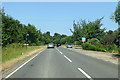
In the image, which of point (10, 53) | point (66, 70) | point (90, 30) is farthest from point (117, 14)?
point (90, 30)

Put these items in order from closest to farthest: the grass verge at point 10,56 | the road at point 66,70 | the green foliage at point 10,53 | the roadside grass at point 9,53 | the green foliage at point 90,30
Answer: the road at point 66,70, the grass verge at point 10,56, the roadside grass at point 9,53, the green foliage at point 10,53, the green foliage at point 90,30

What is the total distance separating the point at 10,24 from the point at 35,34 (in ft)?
108

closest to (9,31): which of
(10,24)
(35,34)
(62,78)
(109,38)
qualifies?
(10,24)

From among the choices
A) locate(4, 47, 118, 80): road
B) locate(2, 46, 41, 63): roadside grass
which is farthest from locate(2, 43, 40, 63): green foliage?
locate(4, 47, 118, 80): road

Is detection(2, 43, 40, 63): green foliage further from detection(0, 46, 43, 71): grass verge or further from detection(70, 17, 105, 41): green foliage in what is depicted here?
detection(70, 17, 105, 41): green foliage

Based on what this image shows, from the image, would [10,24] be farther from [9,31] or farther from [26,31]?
[26,31]

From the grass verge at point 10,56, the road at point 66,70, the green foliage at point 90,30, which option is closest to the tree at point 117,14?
the road at point 66,70

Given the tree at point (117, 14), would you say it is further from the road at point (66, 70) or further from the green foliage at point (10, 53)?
the green foliage at point (10, 53)

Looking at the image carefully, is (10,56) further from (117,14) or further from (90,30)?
(90,30)

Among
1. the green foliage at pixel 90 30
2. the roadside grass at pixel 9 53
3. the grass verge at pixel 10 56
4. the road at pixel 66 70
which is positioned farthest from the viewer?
the green foliage at pixel 90 30

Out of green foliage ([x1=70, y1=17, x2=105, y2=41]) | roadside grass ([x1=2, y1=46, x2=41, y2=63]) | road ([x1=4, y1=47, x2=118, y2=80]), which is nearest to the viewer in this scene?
road ([x1=4, y1=47, x2=118, y2=80])

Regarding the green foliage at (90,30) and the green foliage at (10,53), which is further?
the green foliage at (90,30)

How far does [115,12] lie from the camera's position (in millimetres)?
15961

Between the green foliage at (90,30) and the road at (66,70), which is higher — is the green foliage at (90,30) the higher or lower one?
the higher one
